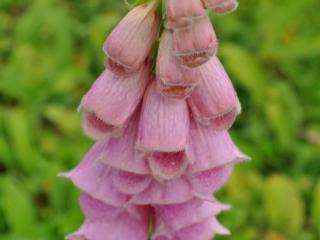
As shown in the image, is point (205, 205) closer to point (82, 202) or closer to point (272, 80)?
point (82, 202)

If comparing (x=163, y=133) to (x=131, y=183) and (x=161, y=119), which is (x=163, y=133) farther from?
Answer: (x=131, y=183)

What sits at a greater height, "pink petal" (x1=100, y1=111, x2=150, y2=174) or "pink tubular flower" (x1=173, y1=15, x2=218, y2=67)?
"pink tubular flower" (x1=173, y1=15, x2=218, y2=67)

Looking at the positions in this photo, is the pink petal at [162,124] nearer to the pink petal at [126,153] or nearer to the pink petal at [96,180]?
the pink petal at [126,153]

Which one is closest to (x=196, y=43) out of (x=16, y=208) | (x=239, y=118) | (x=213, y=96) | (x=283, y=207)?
(x=213, y=96)

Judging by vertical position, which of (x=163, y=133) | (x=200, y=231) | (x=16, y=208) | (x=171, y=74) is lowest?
(x=16, y=208)

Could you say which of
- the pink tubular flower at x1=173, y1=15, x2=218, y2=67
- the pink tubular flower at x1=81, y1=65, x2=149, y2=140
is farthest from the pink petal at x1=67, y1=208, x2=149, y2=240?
the pink tubular flower at x1=173, y1=15, x2=218, y2=67

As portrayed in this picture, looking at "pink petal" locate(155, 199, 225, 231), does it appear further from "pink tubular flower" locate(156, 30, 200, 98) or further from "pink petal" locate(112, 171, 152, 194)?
"pink tubular flower" locate(156, 30, 200, 98)
